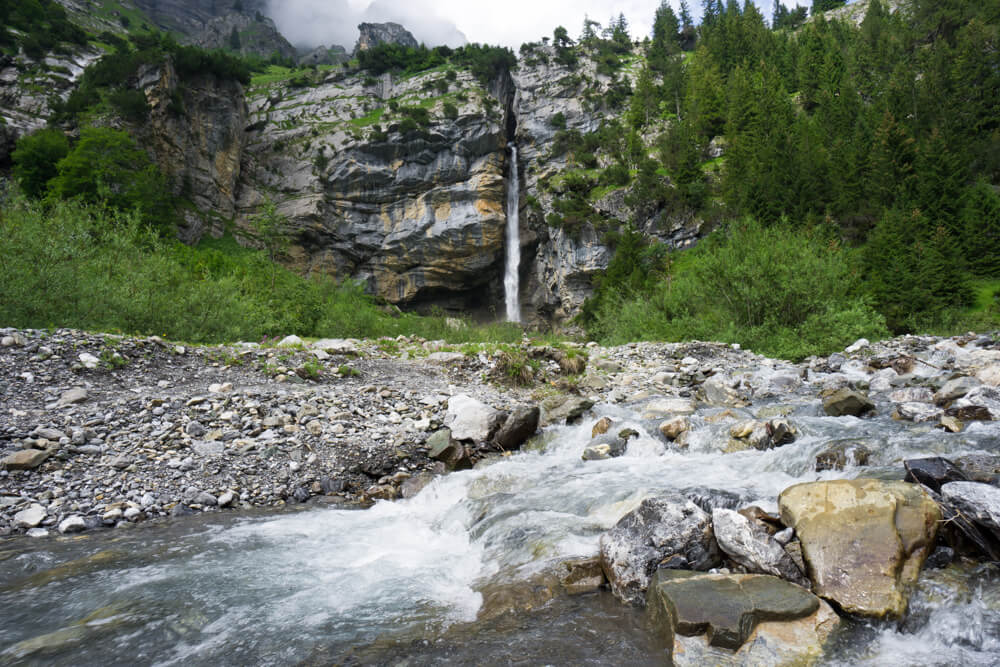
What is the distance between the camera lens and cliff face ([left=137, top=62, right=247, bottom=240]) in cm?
4662

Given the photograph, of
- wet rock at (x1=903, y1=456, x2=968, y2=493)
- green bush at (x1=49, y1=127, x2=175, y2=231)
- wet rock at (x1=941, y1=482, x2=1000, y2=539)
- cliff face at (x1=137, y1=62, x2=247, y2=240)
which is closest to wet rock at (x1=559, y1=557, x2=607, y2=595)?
wet rock at (x1=941, y1=482, x2=1000, y2=539)

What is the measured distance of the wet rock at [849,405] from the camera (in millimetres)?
7895

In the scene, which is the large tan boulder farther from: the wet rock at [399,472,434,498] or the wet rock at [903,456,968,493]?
the wet rock at [399,472,434,498]

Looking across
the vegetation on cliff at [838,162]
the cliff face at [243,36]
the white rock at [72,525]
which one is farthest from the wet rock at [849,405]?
the cliff face at [243,36]

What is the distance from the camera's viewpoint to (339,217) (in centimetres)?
5641

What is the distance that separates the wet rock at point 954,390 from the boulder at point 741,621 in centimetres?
672

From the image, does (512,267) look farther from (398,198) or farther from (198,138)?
(198,138)

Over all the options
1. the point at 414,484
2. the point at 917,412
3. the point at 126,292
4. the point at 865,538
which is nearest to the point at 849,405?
the point at 917,412

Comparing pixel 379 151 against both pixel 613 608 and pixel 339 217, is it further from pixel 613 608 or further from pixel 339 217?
pixel 613 608

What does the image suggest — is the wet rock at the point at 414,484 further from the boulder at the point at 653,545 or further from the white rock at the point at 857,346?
Result: the white rock at the point at 857,346

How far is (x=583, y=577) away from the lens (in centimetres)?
404

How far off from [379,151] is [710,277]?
5088 cm

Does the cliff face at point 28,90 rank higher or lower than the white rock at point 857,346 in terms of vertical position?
higher

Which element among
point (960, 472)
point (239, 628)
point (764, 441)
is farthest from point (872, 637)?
point (239, 628)
